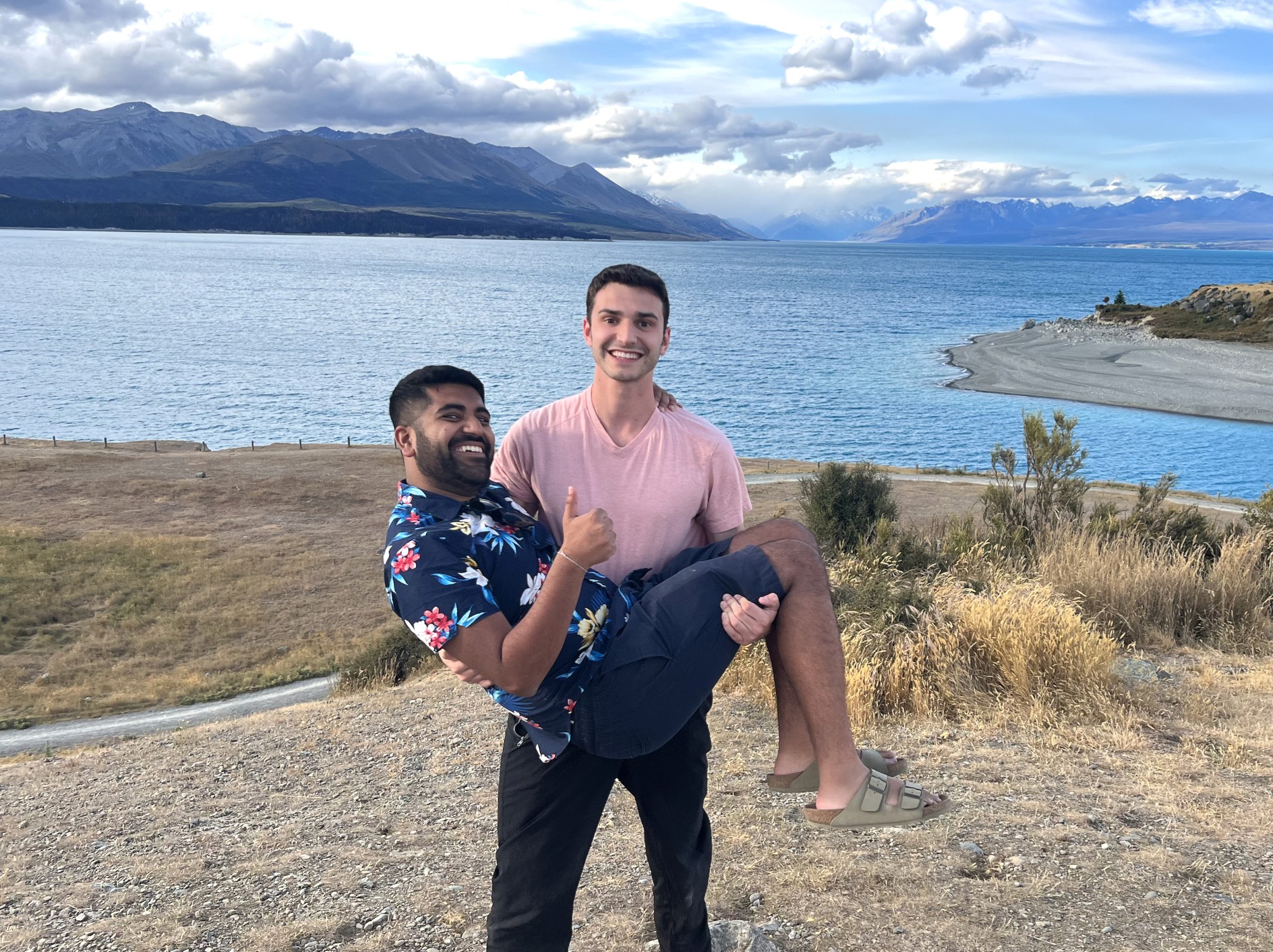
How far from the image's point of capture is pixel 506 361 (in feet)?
224

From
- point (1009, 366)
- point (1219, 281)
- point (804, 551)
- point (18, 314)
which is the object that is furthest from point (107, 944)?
point (1219, 281)

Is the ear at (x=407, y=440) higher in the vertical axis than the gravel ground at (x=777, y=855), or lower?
higher

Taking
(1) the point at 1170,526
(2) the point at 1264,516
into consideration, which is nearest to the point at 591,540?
(1) the point at 1170,526

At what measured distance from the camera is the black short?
2.93 m

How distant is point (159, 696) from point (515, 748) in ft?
51.2

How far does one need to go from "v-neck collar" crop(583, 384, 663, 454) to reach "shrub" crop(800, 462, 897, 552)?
15.1 meters

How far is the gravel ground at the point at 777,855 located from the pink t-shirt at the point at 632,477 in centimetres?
197

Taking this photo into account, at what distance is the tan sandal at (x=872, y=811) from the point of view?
3.10 metres

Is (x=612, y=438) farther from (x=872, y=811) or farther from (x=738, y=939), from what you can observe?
(x=738, y=939)

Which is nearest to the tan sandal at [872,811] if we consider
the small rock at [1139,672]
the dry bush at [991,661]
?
the dry bush at [991,661]

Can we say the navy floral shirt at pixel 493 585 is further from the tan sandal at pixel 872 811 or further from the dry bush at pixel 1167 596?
the dry bush at pixel 1167 596

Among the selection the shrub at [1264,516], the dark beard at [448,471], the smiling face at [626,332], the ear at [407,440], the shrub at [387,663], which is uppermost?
the smiling face at [626,332]

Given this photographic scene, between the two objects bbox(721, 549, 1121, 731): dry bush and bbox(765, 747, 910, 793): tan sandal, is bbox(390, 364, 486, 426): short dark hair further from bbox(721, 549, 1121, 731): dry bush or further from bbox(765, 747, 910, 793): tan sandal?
bbox(721, 549, 1121, 731): dry bush

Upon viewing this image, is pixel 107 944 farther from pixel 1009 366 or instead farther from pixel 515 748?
pixel 1009 366
